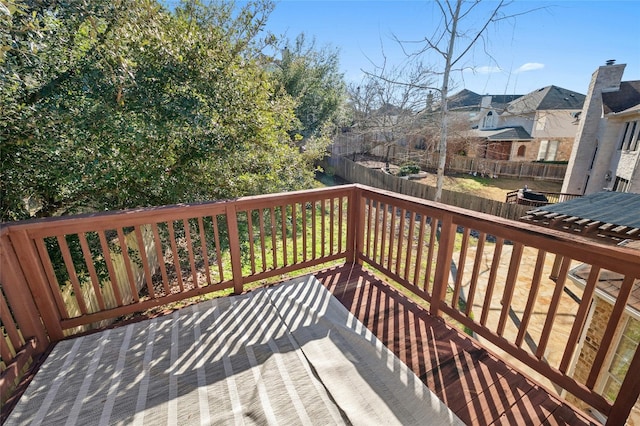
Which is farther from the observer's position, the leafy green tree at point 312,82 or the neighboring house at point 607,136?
the leafy green tree at point 312,82

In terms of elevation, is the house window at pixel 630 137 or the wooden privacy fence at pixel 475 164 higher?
the house window at pixel 630 137

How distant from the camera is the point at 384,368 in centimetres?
179

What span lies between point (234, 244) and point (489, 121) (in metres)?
24.7

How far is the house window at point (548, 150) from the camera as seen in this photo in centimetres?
1817

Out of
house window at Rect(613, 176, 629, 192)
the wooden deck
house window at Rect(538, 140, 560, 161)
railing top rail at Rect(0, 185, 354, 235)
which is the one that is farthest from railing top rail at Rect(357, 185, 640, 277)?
house window at Rect(538, 140, 560, 161)

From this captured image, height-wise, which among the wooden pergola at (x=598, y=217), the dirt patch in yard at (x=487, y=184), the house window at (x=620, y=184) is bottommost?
the dirt patch in yard at (x=487, y=184)

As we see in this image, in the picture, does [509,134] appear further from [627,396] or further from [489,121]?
[627,396]

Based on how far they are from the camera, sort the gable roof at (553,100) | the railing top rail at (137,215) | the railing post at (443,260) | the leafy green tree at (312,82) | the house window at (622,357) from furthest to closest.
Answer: the gable roof at (553,100) → the leafy green tree at (312,82) → the house window at (622,357) → the railing post at (443,260) → the railing top rail at (137,215)

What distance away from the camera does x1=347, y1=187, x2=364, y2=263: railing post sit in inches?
118

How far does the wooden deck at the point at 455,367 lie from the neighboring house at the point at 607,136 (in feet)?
37.3

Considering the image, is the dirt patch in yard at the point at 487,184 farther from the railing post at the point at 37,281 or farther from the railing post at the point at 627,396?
the railing post at the point at 37,281

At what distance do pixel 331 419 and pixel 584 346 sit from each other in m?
4.52

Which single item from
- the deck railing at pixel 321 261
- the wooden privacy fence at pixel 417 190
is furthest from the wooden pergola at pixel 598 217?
the wooden privacy fence at pixel 417 190

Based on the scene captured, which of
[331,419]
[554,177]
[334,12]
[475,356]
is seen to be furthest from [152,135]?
[554,177]
